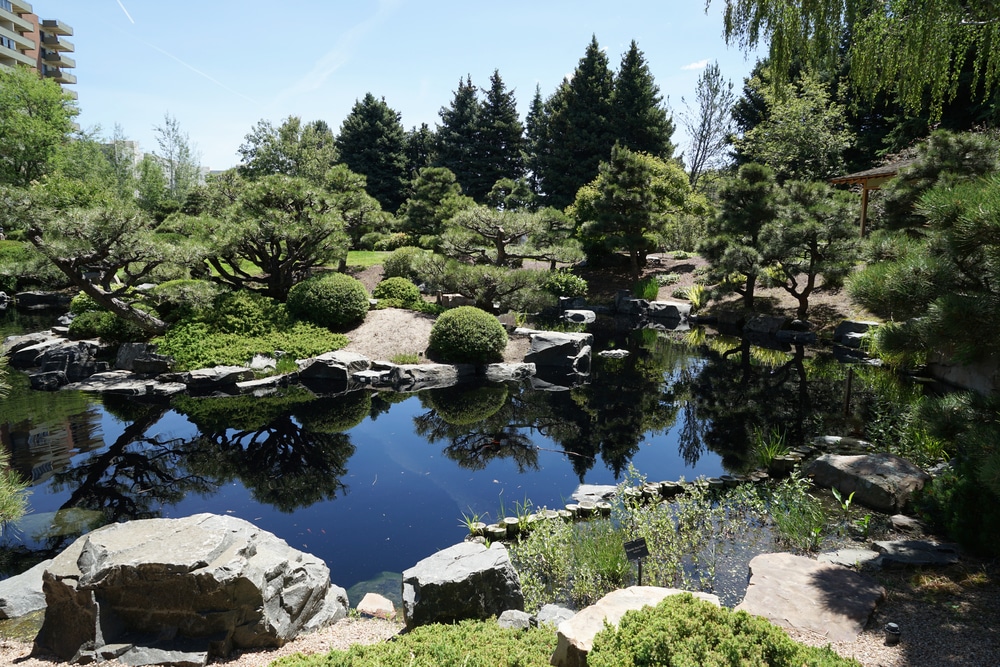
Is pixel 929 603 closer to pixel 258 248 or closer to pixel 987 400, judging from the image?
pixel 987 400

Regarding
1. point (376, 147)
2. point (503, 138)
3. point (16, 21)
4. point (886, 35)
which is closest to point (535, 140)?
point (503, 138)

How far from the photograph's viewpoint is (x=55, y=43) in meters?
50.9

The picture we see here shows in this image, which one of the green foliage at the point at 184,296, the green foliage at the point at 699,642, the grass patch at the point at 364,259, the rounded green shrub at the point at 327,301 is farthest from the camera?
the grass patch at the point at 364,259

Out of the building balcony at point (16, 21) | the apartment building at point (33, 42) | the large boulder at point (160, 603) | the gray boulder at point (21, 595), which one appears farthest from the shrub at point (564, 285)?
the building balcony at point (16, 21)

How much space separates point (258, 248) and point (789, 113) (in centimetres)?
2262

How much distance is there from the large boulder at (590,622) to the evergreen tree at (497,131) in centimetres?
3274

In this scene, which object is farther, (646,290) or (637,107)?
(637,107)

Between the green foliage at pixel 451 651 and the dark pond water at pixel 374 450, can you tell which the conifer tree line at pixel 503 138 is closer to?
the dark pond water at pixel 374 450

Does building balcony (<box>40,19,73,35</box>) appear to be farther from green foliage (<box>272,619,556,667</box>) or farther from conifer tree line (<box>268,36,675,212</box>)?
green foliage (<box>272,619,556,667</box>)

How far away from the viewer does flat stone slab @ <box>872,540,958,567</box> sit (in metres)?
4.81

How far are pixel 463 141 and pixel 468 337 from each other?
25.4m

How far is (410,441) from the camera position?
925 cm

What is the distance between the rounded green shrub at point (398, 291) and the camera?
16891mm

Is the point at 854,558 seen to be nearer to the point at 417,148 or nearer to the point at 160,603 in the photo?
the point at 160,603
